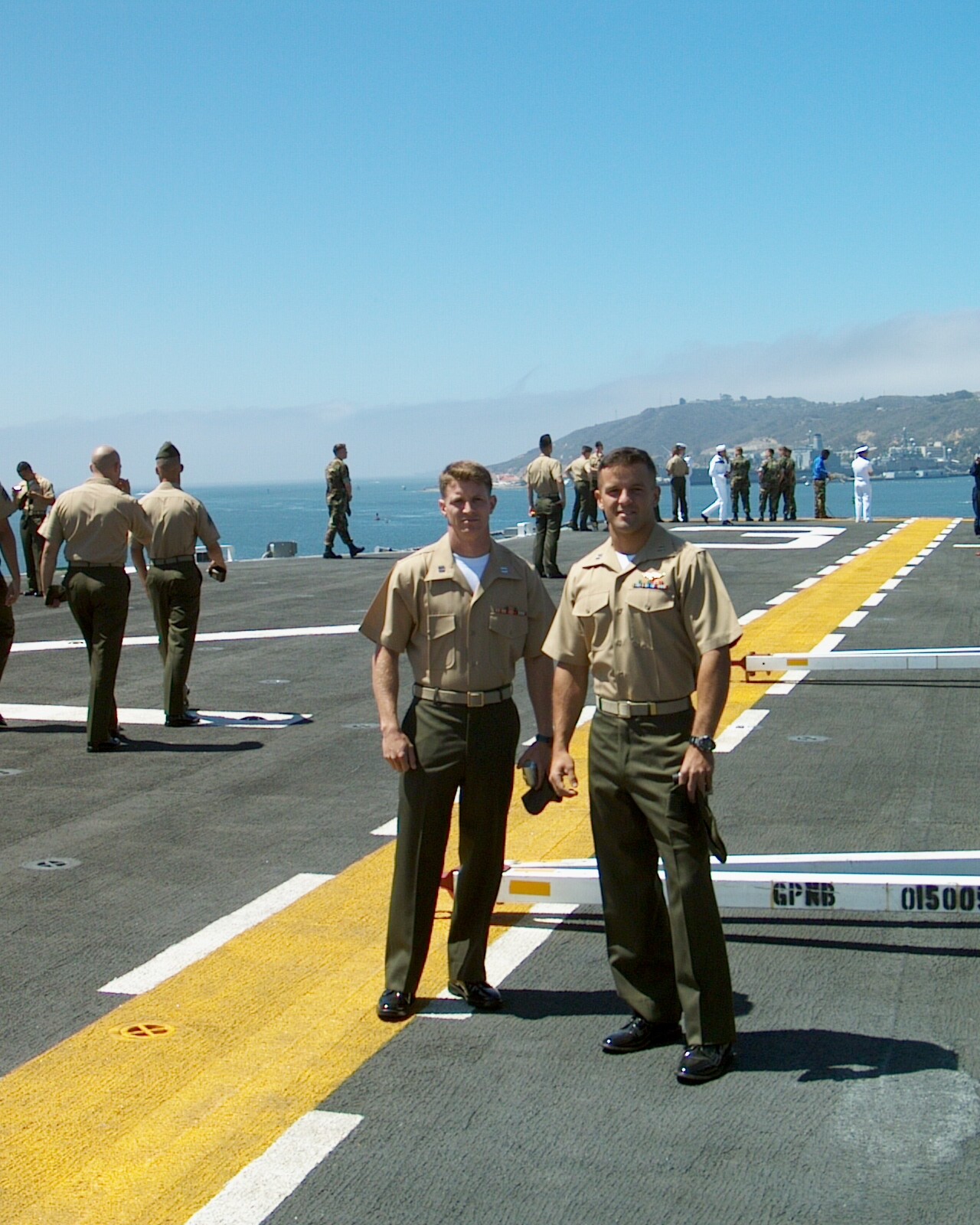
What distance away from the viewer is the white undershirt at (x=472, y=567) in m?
5.05

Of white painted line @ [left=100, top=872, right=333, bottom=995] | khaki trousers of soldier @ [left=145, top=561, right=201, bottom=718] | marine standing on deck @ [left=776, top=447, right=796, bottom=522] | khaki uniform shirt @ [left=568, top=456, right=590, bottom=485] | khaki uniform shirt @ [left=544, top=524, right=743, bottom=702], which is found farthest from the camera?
marine standing on deck @ [left=776, top=447, right=796, bottom=522]

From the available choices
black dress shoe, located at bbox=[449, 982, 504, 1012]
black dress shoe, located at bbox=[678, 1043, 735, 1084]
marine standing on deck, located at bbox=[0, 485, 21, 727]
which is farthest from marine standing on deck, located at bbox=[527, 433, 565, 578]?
black dress shoe, located at bbox=[678, 1043, 735, 1084]

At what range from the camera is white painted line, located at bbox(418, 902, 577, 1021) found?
492cm

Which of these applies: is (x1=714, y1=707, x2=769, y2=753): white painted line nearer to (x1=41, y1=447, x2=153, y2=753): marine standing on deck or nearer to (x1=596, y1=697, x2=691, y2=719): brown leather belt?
(x1=41, y1=447, x2=153, y2=753): marine standing on deck

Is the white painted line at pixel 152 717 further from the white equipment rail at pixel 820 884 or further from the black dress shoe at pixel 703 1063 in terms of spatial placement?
the black dress shoe at pixel 703 1063

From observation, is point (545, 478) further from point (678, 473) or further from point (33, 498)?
point (678, 473)

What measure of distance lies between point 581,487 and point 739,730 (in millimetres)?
22031

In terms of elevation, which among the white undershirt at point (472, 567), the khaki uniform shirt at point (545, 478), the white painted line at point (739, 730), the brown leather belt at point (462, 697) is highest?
the khaki uniform shirt at point (545, 478)

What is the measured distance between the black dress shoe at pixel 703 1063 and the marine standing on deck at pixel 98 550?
6.09m

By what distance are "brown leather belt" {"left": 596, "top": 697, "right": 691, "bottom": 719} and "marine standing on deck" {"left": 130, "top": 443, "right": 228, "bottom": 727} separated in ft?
19.9

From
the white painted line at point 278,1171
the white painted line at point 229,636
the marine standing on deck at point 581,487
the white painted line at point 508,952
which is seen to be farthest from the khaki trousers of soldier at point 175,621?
the marine standing on deck at point 581,487

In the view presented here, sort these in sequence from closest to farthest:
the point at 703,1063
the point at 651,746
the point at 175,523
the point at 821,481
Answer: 1. the point at 703,1063
2. the point at 651,746
3. the point at 175,523
4. the point at 821,481

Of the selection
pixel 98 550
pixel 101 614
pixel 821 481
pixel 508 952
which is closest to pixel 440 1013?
pixel 508 952

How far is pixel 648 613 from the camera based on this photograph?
14.8ft
